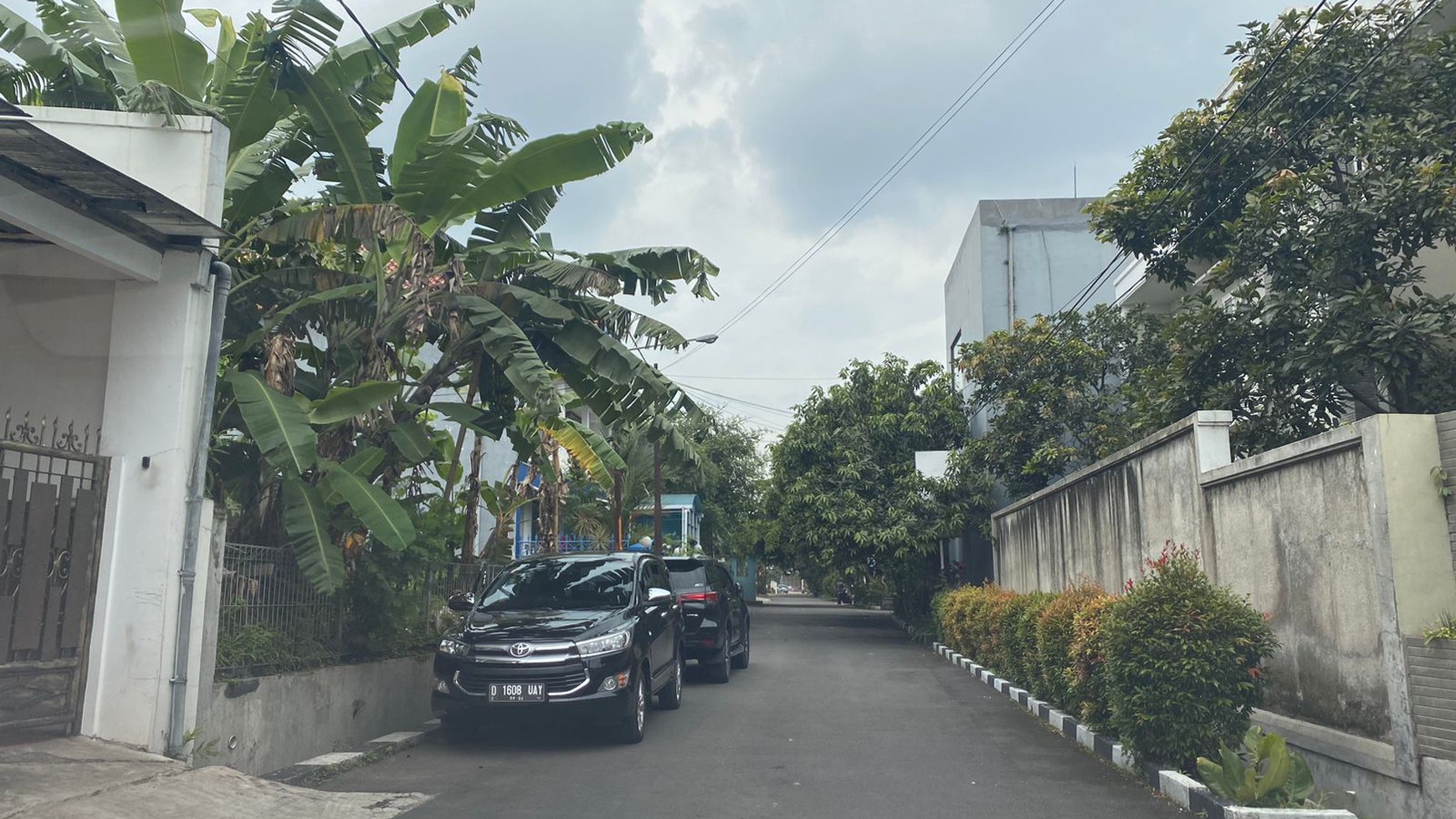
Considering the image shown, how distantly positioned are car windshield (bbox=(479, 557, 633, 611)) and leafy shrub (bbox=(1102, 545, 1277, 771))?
4.75 m

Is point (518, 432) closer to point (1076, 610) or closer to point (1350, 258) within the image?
point (1076, 610)

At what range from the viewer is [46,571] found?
7.11 m

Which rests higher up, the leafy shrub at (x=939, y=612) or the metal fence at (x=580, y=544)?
the metal fence at (x=580, y=544)

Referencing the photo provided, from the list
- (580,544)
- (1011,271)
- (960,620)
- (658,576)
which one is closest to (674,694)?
(658,576)

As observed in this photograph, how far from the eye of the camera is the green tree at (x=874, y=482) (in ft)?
84.8

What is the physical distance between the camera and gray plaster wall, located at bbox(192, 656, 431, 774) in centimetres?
784

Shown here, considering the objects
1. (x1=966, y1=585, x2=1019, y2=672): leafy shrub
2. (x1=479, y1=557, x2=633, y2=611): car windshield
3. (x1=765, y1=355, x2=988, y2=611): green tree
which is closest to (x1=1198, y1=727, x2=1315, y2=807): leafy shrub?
(x1=479, y1=557, x2=633, y2=611): car windshield

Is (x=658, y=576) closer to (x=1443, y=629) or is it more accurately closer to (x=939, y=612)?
(x=1443, y=629)

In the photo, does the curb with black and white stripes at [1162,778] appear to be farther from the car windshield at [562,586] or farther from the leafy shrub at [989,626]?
the car windshield at [562,586]

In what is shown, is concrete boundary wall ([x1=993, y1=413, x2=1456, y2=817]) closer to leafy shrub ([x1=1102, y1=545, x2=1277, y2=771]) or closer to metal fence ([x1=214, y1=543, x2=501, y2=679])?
leafy shrub ([x1=1102, y1=545, x2=1277, y2=771])

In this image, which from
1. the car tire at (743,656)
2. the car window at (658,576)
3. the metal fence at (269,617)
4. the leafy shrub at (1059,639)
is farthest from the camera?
the car tire at (743,656)

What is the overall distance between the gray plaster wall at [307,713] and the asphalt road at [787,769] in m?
0.63

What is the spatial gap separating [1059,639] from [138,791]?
8.39 metres

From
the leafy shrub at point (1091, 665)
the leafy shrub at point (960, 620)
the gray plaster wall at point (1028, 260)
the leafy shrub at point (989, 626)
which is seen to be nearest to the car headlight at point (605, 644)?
the leafy shrub at point (1091, 665)
